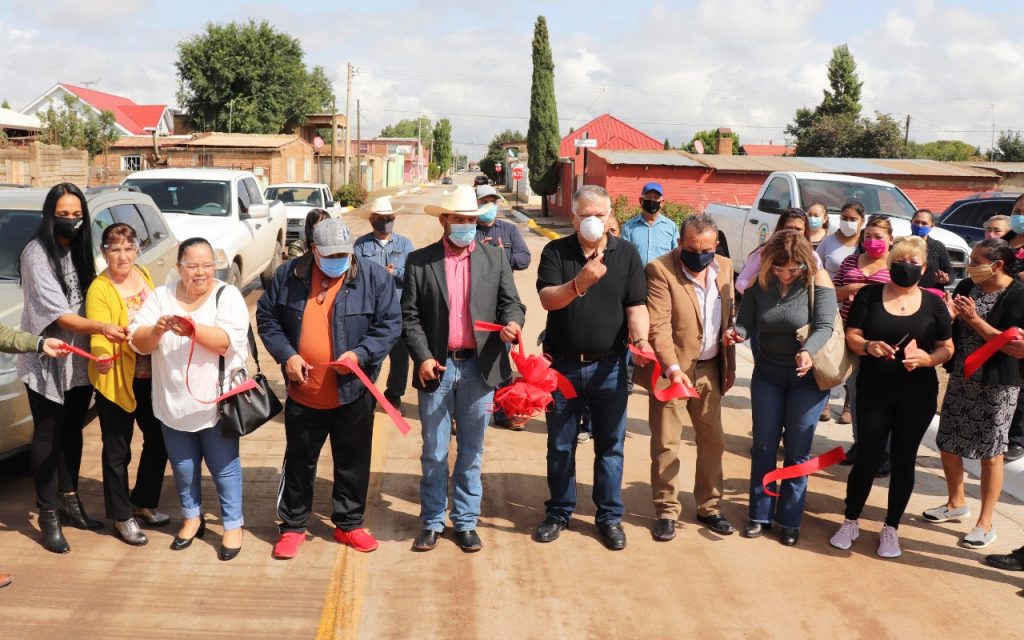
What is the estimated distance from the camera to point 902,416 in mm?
5168

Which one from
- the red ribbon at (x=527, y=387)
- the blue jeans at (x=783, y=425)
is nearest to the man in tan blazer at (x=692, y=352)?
the blue jeans at (x=783, y=425)

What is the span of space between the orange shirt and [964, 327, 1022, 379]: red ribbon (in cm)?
378

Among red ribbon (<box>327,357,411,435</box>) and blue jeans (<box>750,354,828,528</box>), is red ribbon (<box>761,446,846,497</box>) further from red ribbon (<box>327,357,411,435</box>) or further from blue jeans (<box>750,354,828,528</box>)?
red ribbon (<box>327,357,411,435</box>)

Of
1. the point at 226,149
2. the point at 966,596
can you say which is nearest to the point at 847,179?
the point at 966,596

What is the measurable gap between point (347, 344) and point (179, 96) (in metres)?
65.4

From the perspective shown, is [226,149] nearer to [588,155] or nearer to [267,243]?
[588,155]

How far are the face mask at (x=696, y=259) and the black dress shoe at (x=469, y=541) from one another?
6.76 ft

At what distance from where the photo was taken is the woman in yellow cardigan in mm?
4898

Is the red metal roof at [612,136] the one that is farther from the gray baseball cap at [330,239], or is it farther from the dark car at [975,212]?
the gray baseball cap at [330,239]

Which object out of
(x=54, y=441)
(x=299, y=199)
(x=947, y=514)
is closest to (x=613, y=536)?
(x=947, y=514)

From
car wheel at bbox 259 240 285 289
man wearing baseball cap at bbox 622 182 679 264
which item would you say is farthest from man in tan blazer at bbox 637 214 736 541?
car wheel at bbox 259 240 285 289

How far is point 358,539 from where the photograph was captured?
16.6 ft

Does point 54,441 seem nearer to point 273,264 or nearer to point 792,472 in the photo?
point 792,472

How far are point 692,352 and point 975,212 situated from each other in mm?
10871
